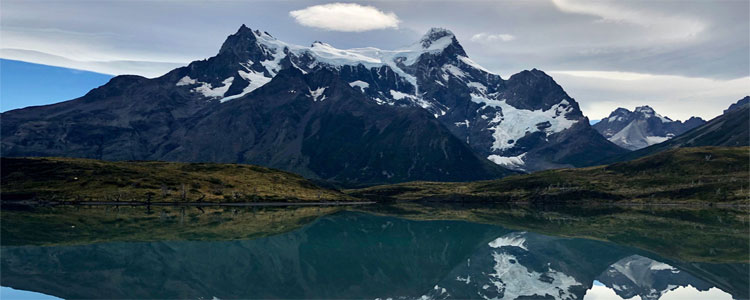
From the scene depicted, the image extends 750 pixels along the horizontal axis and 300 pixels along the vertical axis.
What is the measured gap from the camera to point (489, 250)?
10144 centimetres

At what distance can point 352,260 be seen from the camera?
7750cm

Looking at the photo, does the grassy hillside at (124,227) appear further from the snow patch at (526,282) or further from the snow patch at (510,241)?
the snow patch at (526,282)

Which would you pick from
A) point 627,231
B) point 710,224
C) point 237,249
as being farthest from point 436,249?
point 710,224

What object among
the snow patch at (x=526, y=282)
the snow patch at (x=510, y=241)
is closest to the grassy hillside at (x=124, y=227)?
the snow patch at (x=510, y=241)

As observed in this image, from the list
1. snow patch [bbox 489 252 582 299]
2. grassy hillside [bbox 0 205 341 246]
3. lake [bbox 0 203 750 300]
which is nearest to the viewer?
lake [bbox 0 203 750 300]

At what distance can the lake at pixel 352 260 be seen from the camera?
57.5 metres

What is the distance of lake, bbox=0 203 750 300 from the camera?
57531 mm

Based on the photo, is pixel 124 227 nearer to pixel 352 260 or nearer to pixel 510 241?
pixel 352 260

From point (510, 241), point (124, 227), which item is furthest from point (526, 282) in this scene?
point (124, 227)

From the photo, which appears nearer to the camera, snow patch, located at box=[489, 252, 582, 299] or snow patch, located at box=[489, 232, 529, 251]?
snow patch, located at box=[489, 252, 582, 299]

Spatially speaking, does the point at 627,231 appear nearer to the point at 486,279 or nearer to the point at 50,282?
the point at 486,279

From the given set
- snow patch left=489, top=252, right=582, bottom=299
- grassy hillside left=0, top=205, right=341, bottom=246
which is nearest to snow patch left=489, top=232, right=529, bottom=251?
snow patch left=489, top=252, right=582, bottom=299

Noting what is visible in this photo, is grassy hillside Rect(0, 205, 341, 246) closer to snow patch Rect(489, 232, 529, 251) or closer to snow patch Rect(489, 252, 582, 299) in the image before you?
snow patch Rect(489, 232, 529, 251)

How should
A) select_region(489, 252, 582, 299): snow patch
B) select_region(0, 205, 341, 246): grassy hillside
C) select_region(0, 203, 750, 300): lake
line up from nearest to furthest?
select_region(0, 203, 750, 300): lake
select_region(489, 252, 582, 299): snow patch
select_region(0, 205, 341, 246): grassy hillside
